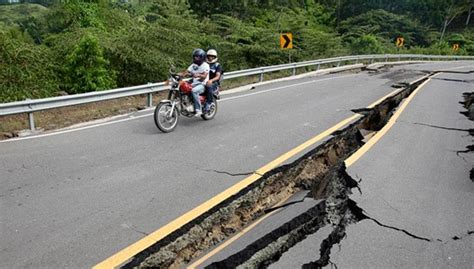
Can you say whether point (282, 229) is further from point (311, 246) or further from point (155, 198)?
point (155, 198)

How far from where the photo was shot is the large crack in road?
335 cm

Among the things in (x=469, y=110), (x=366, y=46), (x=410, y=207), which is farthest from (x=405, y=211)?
(x=366, y=46)

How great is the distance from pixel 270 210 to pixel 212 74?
4.80 metres

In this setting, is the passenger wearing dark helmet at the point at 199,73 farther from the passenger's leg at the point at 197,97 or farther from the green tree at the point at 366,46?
the green tree at the point at 366,46

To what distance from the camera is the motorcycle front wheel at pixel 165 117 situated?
279 inches

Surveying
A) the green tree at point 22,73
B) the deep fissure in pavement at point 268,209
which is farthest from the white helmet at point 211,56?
the green tree at point 22,73

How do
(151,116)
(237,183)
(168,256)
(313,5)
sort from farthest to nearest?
(313,5), (151,116), (237,183), (168,256)

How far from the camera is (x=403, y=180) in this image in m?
5.15

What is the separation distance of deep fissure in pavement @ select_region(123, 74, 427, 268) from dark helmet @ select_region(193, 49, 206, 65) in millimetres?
3244

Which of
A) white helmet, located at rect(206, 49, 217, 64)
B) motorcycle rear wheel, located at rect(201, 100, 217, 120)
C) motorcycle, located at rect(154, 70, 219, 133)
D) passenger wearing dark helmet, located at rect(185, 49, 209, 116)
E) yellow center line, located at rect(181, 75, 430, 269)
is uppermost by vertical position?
white helmet, located at rect(206, 49, 217, 64)

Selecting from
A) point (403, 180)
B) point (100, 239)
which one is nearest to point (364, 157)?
point (403, 180)

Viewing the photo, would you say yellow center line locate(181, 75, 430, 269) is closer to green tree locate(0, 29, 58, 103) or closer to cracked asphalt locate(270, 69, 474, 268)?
cracked asphalt locate(270, 69, 474, 268)

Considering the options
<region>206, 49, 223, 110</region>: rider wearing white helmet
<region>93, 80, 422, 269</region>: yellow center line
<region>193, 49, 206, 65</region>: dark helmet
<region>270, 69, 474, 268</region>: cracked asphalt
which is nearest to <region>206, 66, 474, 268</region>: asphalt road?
<region>270, 69, 474, 268</region>: cracked asphalt

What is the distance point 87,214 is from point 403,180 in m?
4.22
